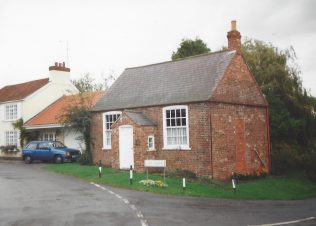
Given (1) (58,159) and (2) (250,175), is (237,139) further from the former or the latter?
(1) (58,159)

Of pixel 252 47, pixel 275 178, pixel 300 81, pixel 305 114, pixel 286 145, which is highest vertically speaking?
pixel 252 47

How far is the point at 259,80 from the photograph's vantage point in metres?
33.1

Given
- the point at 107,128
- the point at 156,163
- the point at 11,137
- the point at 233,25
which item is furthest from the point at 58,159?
the point at 233,25

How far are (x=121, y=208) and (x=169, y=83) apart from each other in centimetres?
1371

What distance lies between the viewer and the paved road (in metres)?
12.3

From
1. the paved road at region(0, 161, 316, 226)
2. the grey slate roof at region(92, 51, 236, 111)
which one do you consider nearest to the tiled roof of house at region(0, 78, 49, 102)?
the grey slate roof at region(92, 51, 236, 111)

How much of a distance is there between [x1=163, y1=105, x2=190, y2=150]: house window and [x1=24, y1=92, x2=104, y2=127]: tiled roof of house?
9.91 meters

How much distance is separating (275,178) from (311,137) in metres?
6.75

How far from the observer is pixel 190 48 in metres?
47.3

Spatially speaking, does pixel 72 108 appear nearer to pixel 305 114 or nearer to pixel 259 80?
pixel 259 80

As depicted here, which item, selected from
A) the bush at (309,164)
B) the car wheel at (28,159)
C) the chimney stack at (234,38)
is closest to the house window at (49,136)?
the car wheel at (28,159)

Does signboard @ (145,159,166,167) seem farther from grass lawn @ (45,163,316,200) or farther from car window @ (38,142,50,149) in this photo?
car window @ (38,142,50,149)

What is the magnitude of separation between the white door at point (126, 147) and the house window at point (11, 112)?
18309mm

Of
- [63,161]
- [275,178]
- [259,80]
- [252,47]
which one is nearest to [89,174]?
[63,161]
